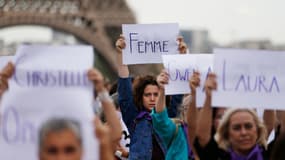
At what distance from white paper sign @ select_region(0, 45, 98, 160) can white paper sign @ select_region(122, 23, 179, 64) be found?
342 centimetres

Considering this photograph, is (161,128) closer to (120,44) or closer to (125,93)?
(125,93)

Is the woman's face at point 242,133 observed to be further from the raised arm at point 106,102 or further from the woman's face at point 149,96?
the woman's face at point 149,96

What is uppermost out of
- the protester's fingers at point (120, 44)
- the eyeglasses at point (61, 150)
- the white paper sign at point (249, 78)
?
the protester's fingers at point (120, 44)

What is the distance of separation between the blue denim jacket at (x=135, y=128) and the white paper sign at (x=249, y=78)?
200 centimetres

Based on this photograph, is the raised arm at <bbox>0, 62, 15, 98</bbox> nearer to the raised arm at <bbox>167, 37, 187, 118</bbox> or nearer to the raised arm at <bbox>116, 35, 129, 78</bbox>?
the raised arm at <bbox>116, 35, 129, 78</bbox>

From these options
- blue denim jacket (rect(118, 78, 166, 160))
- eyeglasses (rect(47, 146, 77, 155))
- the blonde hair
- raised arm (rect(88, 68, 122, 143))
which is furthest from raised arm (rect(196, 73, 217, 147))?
blue denim jacket (rect(118, 78, 166, 160))

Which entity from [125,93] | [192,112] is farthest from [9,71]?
[125,93]

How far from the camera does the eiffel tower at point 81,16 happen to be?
169 feet

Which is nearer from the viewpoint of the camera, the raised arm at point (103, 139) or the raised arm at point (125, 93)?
the raised arm at point (103, 139)

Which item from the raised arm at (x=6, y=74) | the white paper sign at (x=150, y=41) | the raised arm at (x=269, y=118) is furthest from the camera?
the white paper sign at (x=150, y=41)

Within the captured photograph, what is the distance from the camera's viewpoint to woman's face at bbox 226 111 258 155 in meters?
7.40

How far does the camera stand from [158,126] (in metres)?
9.07

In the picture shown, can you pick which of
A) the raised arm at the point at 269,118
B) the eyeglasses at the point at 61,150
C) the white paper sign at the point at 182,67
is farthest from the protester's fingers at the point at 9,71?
the white paper sign at the point at 182,67

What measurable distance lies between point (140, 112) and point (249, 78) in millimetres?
2292
